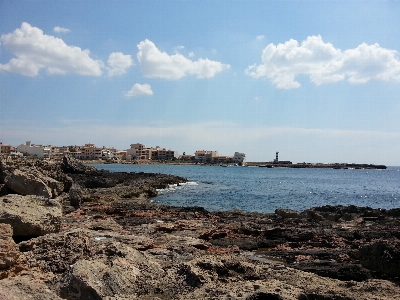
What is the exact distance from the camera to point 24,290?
5531 mm

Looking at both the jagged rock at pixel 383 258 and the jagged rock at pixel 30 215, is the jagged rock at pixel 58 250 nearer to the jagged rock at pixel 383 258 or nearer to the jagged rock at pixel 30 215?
the jagged rock at pixel 30 215

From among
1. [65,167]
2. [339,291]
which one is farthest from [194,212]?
[65,167]

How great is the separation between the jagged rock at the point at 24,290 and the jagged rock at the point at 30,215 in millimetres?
3323

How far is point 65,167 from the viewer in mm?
52750

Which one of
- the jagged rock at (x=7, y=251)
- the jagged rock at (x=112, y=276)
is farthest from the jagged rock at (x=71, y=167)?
the jagged rock at (x=112, y=276)

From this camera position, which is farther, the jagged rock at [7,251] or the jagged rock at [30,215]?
the jagged rock at [30,215]

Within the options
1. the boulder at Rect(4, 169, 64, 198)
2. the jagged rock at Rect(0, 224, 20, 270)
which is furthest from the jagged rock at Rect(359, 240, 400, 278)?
the boulder at Rect(4, 169, 64, 198)

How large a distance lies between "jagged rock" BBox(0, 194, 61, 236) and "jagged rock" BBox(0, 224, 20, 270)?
2.17 metres

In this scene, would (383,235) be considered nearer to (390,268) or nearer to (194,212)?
(390,268)

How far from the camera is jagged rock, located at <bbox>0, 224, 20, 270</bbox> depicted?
6422 mm

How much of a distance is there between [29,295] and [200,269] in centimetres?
289

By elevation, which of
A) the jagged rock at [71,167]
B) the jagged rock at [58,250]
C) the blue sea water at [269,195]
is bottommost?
the blue sea water at [269,195]

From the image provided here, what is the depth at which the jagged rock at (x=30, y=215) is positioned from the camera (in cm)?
900

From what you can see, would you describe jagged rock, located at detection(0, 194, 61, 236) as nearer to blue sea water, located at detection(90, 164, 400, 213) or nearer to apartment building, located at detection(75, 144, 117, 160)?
blue sea water, located at detection(90, 164, 400, 213)
